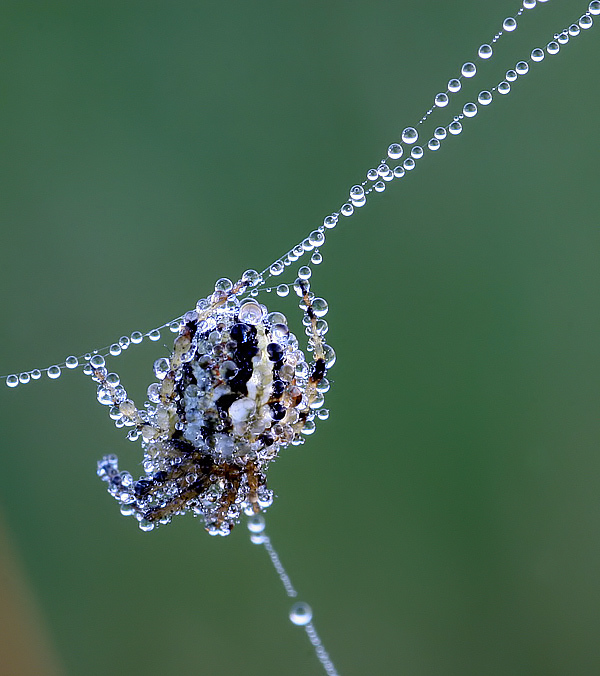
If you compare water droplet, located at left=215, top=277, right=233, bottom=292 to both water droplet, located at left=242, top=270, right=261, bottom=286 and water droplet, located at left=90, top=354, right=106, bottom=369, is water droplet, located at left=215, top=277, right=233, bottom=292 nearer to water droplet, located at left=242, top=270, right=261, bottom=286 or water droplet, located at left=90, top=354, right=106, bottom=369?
water droplet, located at left=242, top=270, right=261, bottom=286

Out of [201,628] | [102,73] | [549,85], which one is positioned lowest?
[201,628]

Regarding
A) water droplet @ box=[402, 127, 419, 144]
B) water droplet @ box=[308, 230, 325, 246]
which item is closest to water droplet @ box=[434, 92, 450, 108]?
water droplet @ box=[402, 127, 419, 144]

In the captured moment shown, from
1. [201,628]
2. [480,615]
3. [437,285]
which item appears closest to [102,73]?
[437,285]

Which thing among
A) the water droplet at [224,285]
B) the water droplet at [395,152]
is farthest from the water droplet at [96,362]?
the water droplet at [395,152]

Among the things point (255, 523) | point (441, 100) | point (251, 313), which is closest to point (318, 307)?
point (251, 313)

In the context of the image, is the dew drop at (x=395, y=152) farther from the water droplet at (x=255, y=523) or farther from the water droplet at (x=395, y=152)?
the water droplet at (x=255, y=523)

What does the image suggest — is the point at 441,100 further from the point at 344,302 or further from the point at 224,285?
the point at 344,302

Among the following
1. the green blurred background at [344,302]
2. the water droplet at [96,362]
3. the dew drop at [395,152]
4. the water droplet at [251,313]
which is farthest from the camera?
the green blurred background at [344,302]

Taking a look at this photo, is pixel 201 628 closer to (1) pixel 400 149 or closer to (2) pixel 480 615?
(2) pixel 480 615
